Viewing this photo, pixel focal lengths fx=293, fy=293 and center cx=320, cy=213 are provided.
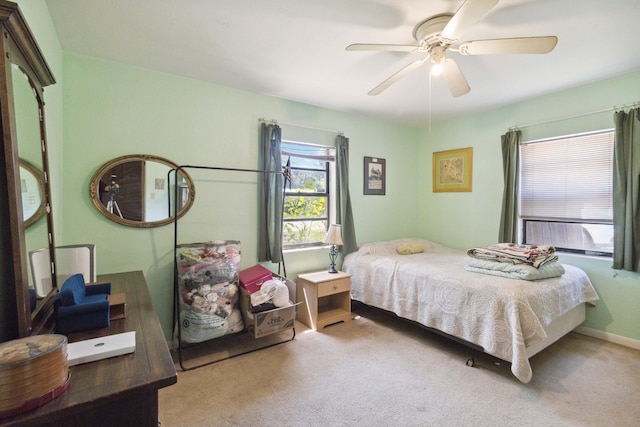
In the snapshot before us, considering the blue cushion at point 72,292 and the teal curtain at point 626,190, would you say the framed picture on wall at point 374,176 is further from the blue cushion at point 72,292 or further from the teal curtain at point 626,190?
the blue cushion at point 72,292

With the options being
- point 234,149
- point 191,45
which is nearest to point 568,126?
point 234,149

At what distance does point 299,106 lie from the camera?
11.5 feet

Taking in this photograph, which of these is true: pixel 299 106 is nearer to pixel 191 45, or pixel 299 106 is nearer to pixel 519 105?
pixel 191 45

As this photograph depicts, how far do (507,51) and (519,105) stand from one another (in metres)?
2.07

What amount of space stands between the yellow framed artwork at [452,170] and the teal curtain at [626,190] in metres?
1.45

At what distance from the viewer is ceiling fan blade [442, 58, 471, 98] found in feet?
6.66

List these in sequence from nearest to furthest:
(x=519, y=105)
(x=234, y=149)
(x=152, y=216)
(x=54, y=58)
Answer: (x=54, y=58) → (x=152, y=216) → (x=234, y=149) → (x=519, y=105)

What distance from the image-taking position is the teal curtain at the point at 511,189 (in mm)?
3443

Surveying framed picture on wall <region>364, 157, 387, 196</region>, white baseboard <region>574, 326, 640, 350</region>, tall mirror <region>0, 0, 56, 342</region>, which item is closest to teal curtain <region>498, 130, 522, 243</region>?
white baseboard <region>574, 326, 640, 350</region>

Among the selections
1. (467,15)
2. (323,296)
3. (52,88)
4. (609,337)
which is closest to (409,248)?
(323,296)

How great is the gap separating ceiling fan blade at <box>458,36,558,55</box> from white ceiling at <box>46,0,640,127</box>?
223 millimetres

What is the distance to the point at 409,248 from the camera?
3.78 metres

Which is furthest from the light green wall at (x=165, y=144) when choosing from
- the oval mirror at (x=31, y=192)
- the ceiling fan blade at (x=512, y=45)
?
the ceiling fan blade at (x=512, y=45)

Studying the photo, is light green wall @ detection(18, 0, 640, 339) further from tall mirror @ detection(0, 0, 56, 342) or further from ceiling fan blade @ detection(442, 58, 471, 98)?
ceiling fan blade @ detection(442, 58, 471, 98)
